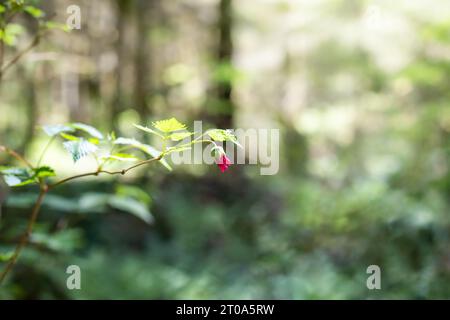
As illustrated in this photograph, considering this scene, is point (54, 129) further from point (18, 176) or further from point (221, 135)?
point (221, 135)

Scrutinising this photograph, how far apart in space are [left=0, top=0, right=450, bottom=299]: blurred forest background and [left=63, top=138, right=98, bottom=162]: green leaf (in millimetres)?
1206

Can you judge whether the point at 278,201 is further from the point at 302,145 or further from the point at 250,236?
the point at 302,145

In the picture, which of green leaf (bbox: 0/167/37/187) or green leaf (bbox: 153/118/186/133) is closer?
green leaf (bbox: 153/118/186/133)

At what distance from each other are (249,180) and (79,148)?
6.59m

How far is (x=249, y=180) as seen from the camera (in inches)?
317

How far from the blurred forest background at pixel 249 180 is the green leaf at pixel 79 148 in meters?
1.21

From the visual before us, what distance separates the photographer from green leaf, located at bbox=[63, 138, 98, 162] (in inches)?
58.9

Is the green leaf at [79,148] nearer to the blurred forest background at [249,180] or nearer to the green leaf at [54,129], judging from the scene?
the green leaf at [54,129]

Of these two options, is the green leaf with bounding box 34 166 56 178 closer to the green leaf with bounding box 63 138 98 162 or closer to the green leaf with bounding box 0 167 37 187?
the green leaf with bounding box 0 167 37 187

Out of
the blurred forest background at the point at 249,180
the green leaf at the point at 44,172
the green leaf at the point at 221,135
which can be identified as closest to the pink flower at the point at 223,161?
the green leaf at the point at 221,135

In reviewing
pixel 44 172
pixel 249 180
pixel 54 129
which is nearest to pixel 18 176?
pixel 44 172

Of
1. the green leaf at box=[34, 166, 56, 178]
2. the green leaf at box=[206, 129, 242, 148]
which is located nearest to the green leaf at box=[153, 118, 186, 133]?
the green leaf at box=[206, 129, 242, 148]
